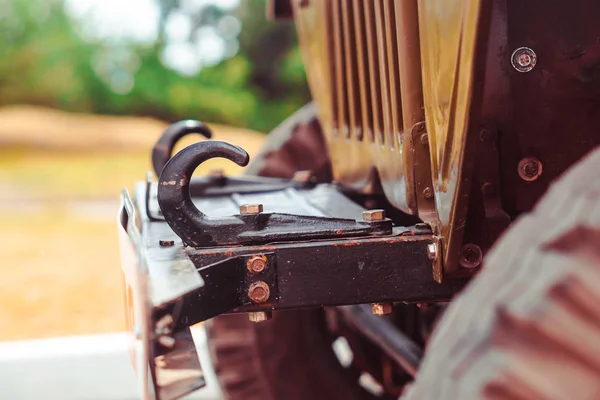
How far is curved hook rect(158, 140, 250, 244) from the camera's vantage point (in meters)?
1.62

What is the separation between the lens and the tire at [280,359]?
9.05 feet

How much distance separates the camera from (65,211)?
849 centimetres

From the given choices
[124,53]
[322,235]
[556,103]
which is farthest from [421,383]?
[124,53]

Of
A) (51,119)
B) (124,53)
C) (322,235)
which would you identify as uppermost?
(124,53)

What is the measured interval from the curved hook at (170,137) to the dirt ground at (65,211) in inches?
130

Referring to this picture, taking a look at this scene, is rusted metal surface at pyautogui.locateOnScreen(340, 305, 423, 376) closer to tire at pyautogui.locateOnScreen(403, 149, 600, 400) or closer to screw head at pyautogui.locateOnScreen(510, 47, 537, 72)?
screw head at pyautogui.locateOnScreen(510, 47, 537, 72)

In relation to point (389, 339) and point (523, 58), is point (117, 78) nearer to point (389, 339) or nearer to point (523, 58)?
point (389, 339)

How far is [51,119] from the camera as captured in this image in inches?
386

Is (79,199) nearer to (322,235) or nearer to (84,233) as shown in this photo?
(84,233)

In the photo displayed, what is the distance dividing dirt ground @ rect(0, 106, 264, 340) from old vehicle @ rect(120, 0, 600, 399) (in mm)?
3627

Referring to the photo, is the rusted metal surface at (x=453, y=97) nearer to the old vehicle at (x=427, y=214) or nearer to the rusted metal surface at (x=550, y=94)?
the old vehicle at (x=427, y=214)

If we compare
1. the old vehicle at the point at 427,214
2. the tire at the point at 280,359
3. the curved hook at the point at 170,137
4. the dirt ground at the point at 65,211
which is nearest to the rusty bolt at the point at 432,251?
the old vehicle at the point at 427,214

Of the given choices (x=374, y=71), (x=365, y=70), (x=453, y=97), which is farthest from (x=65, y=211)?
(x=453, y=97)

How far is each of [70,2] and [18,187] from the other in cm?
210
